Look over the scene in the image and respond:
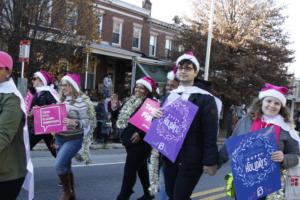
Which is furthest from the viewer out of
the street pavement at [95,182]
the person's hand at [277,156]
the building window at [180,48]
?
the building window at [180,48]

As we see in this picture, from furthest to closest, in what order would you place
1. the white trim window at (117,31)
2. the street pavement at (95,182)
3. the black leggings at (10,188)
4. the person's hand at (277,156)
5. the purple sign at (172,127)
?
the white trim window at (117,31), the street pavement at (95,182), the purple sign at (172,127), the person's hand at (277,156), the black leggings at (10,188)

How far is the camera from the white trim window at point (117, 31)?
30.6m

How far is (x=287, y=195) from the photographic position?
4.46 meters

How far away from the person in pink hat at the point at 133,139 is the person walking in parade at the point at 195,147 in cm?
164

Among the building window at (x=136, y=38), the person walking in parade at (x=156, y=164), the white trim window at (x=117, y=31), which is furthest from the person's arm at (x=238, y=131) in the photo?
the building window at (x=136, y=38)

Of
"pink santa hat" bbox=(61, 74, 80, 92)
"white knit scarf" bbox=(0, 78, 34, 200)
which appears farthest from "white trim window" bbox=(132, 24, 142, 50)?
"white knit scarf" bbox=(0, 78, 34, 200)

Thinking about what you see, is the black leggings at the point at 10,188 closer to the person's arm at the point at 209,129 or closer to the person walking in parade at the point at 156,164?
the person's arm at the point at 209,129

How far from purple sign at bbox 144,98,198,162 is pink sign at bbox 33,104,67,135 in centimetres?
193

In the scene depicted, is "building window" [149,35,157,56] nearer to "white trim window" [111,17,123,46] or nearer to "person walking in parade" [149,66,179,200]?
"white trim window" [111,17,123,46]

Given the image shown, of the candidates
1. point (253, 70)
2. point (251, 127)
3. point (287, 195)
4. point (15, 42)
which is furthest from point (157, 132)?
point (253, 70)

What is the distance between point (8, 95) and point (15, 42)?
41.4 feet

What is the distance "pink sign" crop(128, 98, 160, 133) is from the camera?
6215mm

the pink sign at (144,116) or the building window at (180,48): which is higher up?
the building window at (180,48)

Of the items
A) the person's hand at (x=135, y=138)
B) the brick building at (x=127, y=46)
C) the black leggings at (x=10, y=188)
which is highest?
the brick building at (x=127, y=46)
